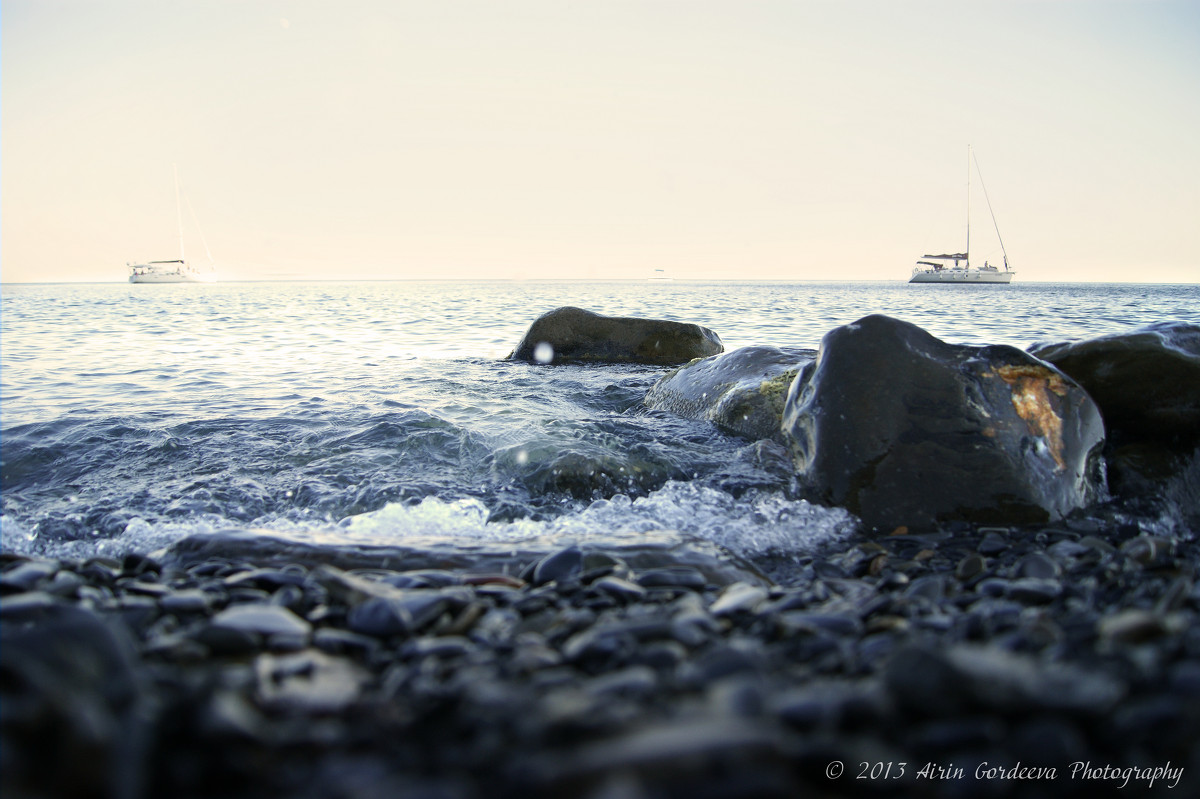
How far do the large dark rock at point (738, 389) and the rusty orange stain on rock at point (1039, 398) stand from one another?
1512 millimetres

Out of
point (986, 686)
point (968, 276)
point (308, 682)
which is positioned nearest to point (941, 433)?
point (986, 686)

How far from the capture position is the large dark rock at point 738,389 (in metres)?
5.61

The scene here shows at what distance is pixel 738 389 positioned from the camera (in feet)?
19.7

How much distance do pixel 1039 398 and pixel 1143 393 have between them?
0.95 metres

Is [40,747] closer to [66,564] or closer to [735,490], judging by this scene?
[66,564]

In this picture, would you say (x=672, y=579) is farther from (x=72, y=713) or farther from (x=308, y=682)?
(x=72, y=713)

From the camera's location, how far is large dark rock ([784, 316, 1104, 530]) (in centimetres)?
371

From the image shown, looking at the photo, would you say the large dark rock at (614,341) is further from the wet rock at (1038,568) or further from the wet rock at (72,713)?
the wet rock at (72,713)

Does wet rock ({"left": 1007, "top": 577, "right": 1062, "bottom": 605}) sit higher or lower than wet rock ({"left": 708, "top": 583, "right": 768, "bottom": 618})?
higher

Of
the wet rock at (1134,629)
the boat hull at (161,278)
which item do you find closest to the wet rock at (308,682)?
the wet rock at (1134,629)

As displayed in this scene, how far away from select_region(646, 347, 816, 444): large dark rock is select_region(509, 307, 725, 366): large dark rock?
3388 millimetres

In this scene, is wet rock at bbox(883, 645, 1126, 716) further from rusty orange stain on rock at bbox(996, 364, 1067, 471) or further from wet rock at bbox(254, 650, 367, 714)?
rusty orange stain on rock at bbox(996, 364, 1067, 471)

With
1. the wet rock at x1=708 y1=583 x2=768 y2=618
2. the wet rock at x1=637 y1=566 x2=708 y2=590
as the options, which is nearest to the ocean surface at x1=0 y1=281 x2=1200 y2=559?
the wet rock at x1=637 y1=566 x2=708 y2=590

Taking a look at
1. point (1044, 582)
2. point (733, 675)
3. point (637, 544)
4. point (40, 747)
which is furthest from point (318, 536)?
point (1044, 582)
